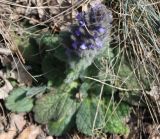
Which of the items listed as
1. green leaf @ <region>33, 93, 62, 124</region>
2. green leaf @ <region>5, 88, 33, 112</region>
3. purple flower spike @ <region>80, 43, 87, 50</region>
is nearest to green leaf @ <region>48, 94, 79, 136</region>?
green leaf @ <region>33, 93, 62, 124</region>

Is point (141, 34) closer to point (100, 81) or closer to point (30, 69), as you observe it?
point (100, 81)

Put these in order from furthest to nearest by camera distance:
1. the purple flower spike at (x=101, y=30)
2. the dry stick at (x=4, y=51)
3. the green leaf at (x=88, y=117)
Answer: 1. the dry stick at (x=4, y=51)
2. the green leaf at (x=88, y=117)
3. the purple flower spike at (x=101, y=30)

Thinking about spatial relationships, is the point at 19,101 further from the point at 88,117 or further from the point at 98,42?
the point at 98,42

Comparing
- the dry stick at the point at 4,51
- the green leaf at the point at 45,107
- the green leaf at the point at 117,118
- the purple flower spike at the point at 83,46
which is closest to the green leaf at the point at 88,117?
the green leaf at the point at 117,118

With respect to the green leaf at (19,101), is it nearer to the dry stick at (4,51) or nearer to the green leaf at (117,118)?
the dry stick at (4,51)

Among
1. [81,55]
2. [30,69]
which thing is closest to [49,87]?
[30,69]

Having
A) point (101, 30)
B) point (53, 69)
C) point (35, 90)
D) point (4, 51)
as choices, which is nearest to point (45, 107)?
point (35, 90)
